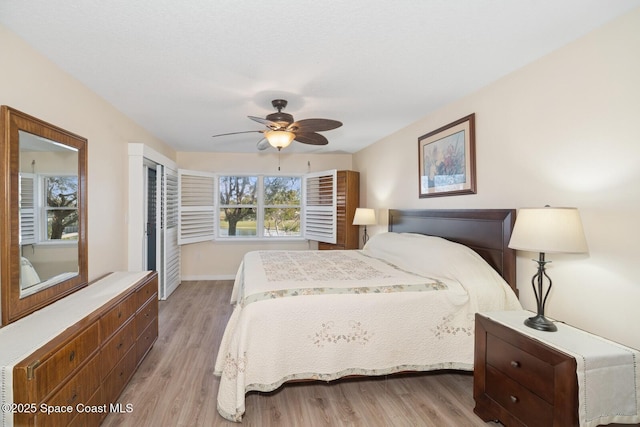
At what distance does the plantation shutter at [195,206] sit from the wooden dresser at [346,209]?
228 centimetres

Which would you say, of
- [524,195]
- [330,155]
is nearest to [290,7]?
[524,195]

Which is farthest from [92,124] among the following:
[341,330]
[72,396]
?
[341,330]

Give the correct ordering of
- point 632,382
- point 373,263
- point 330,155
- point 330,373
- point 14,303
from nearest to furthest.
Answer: point 632,382 → point 14,303 → point 330,373 → point 373,263 → point 330,155

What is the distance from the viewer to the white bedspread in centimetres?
198

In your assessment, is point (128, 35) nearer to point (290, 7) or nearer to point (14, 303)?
point (290, 7)

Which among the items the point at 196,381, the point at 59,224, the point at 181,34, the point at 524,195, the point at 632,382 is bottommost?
the point at 196,381

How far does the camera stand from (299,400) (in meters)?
2.18

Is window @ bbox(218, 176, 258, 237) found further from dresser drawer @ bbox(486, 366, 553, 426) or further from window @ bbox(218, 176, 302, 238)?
dresser drawer @ bbox(486, 366, 553, 426)

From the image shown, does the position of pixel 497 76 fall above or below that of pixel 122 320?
above

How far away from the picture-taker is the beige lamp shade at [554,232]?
1626mm

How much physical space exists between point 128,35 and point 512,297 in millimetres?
3074

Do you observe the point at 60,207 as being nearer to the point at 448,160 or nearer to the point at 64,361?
the point at 64,361

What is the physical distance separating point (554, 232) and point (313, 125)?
1.92 metres

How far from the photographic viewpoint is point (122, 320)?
2191 millimetres
